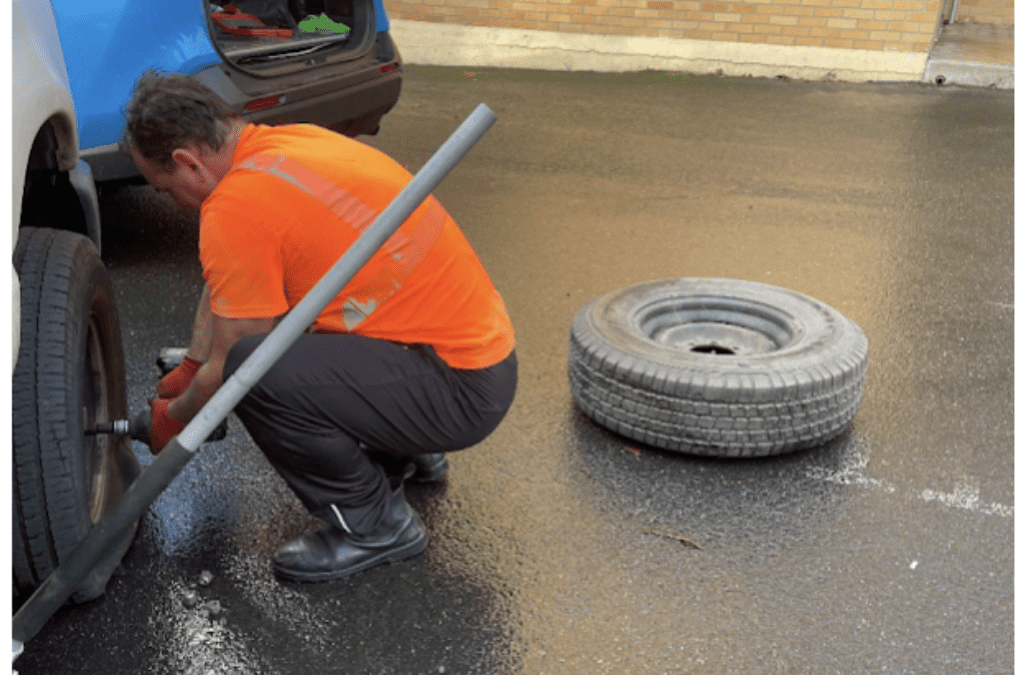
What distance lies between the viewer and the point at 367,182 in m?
2.71

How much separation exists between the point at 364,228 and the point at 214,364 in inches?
19.9

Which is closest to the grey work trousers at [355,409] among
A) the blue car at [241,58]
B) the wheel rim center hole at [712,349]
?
the wheel rim center hole at [712,349]

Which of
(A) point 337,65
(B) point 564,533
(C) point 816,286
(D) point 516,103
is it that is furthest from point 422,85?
(B) point 564,533

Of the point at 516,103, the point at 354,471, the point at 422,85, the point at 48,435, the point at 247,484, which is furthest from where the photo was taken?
the point at 422,85

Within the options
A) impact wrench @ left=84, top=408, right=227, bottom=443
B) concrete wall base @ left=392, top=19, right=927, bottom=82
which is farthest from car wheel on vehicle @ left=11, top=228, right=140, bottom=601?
concrete wall base @ left=392, top=19, right=927, bottom=82

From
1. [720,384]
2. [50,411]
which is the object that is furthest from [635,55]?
[50,411]

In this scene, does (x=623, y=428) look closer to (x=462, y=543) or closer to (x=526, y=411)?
(x=526, y=411)

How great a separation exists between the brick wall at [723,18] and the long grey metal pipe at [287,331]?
8.70 m

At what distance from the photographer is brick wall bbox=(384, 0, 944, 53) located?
32.8 ft

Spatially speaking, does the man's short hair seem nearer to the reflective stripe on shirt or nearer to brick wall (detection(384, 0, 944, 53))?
the reflective stripe on shirt

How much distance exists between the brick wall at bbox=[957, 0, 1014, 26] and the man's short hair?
11.7 m

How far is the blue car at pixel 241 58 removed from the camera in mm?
4238

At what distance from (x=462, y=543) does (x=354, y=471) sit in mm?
416

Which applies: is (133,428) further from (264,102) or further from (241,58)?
(241,58)
